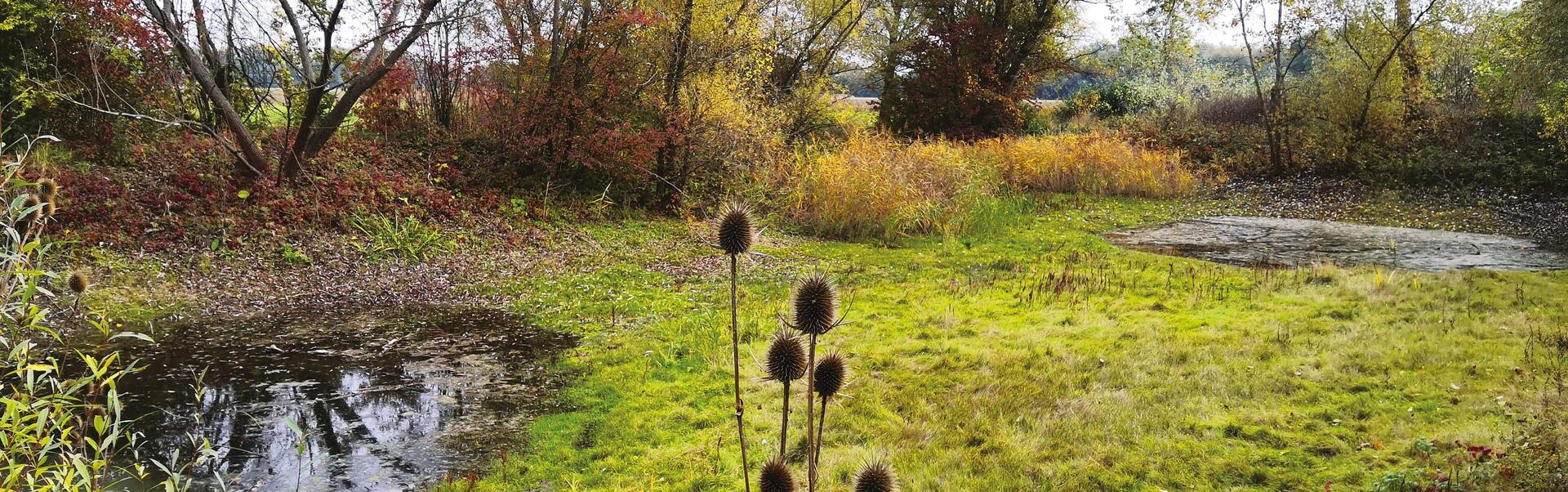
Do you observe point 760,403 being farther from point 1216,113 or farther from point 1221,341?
point 1216,113

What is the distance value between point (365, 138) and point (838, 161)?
704 cm

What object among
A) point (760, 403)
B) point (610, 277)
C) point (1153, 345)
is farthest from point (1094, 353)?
point (610, 277)

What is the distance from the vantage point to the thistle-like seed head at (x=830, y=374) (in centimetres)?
248

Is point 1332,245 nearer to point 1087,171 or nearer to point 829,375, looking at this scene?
point 1087,171

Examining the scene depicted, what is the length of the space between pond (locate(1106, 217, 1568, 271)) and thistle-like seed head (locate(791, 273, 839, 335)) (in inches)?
336

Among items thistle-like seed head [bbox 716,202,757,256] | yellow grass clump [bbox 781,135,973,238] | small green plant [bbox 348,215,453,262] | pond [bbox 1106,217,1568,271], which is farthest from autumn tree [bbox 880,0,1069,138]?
thistle-like seed head [bbox 716,202,757,256]

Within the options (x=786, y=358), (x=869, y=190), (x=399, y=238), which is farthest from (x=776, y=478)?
(x=869, y=190)

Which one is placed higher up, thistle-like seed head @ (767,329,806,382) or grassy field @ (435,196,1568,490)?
thistle-like seed head @ (767,329,806,382)

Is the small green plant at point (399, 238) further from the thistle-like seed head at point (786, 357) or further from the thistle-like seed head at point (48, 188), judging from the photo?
the thistle-like seed head at point (786, 357)

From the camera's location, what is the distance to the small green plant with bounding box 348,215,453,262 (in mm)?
9516

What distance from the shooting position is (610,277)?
9008 mm

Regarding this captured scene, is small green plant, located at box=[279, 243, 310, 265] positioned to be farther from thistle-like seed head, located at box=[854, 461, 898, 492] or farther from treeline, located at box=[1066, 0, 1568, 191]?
treeline, located at box=[1066, 0, 1568, 191]

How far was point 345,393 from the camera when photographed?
213 inches

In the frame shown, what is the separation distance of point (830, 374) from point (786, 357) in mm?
141
